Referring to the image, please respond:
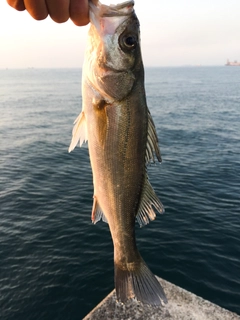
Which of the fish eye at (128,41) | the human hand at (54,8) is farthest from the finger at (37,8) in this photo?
the fish eye at (128,41)

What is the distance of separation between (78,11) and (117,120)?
1348 mm

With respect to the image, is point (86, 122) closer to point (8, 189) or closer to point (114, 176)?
point (114, 176)

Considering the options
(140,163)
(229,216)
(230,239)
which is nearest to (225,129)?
(229,216)

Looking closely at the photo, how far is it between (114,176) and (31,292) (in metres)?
9.47

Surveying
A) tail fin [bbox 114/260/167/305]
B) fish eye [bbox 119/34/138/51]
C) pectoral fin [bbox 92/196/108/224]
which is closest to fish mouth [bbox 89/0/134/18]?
fish eye [bbox 119/34/138/51]

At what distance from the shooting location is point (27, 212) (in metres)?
17.1

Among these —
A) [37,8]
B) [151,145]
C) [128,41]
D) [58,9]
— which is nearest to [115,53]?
[128,41]

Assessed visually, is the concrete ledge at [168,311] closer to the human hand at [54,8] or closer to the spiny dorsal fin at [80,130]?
the spiny dorsal fin at [80,130]

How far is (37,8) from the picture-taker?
2.06 metres

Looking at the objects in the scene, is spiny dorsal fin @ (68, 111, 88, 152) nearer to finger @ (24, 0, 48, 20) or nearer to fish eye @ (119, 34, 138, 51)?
fish eye @ (119, 34, 138, 51)

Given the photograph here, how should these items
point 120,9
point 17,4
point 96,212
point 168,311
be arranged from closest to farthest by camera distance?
point 17,4 < point 120,9 < point 96,212 < point 168,311

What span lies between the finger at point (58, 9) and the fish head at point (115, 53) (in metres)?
0.93

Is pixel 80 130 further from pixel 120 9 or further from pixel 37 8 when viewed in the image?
pixel 37 8

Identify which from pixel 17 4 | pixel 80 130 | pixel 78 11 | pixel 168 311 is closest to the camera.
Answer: pixel 17 4
